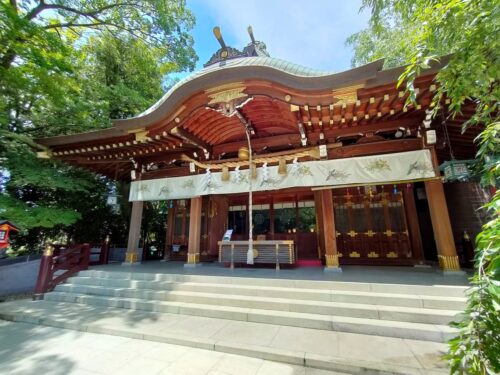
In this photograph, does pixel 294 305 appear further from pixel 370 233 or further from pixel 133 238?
pixel 133 238

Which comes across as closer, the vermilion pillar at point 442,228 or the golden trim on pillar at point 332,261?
the vermilion pillar at point 442,228

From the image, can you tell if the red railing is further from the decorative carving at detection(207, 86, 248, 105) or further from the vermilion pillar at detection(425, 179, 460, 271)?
the vermilion pillar at detection(425, 179, 460, 271)

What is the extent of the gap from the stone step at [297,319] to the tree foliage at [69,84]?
12.3 ft

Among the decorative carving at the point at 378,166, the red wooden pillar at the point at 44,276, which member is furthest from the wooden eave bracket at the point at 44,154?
the decorative carving at the point at 378,166

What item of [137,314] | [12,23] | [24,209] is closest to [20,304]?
[24,209]

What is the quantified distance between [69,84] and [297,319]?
929 centimetres

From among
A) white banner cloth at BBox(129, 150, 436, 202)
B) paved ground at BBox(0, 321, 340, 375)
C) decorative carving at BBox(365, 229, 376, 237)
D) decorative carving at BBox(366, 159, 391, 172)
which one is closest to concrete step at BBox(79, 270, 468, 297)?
paved ground at BBox(0, 321, 340, 375)

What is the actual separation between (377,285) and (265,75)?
4331 mm

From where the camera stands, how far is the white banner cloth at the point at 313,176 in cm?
481

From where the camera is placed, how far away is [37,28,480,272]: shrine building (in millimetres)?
4484

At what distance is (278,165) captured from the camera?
585 cm

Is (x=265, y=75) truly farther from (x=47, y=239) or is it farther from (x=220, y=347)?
(x=47, y=239)

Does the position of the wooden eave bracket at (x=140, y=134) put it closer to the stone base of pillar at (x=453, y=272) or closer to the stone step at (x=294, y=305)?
the stone step at (x=294, y=305)

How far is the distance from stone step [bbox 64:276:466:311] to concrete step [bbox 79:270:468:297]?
9 cm
